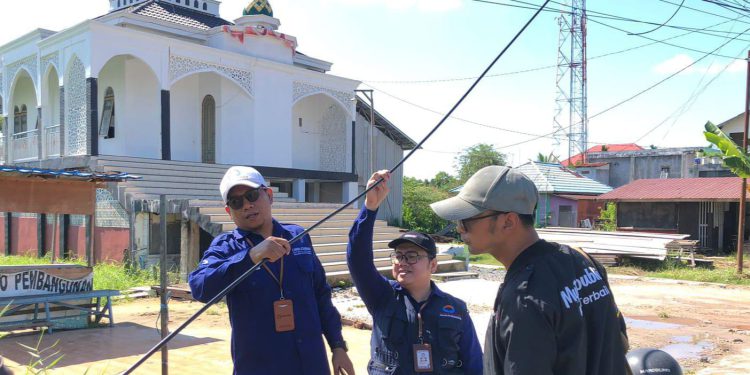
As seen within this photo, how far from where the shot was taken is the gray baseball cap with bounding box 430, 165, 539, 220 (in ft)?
6.89

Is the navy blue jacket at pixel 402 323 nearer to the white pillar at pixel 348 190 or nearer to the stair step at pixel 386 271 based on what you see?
the stair step at pixel 386 271

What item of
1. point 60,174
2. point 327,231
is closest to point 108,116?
point 327,231

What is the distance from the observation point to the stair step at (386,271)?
12582mm

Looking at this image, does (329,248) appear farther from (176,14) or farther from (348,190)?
(176,14)

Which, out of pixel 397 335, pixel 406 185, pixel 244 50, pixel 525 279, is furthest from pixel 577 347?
pixel 406 185

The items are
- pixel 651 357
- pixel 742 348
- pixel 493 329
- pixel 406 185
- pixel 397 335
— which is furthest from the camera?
pixel 406 185

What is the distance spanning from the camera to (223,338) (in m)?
8.43

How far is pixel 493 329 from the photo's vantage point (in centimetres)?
198

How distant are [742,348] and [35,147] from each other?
19142 mm

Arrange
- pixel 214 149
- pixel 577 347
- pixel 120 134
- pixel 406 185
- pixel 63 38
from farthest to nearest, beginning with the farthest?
1. pixel 406 185
2. pixel 214 149
3. pixel 120 134
4. pixel 63 38
5. pixel 577 347

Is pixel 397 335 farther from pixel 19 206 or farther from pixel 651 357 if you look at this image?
pixel 19 206

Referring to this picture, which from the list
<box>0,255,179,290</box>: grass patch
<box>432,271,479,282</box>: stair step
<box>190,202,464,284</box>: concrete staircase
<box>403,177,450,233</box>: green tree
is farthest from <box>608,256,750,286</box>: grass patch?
<box>0,255,179,290</box>: grass patch

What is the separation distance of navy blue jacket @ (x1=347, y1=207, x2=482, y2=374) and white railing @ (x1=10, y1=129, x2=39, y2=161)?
18.6m

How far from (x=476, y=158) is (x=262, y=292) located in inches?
1678
